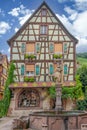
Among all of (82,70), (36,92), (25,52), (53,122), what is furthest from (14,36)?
(53,122)

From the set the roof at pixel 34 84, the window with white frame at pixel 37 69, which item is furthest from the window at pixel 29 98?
the window with white frame at pixel 37 69

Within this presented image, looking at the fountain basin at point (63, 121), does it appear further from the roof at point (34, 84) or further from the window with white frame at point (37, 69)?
the window with white frame at point (37, 69)

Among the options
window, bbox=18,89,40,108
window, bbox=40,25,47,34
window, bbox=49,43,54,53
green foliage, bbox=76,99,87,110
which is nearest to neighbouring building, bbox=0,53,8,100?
window, bbox=18,89,40,108

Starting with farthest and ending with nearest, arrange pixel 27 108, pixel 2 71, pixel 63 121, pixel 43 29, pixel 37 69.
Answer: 1. pixel 2 71
2. pixel 43 29
3. pixel 37 69
4. pixel 27 108
5. pixel 63 121

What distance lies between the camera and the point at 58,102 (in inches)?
858

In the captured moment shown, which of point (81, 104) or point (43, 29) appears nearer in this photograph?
point (81, 104)

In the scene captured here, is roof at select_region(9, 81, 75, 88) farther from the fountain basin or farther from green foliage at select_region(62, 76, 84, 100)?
the fountain basin

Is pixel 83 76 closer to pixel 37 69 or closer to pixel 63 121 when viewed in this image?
pixel 37 69

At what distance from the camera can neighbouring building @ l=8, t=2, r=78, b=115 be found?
3547cm

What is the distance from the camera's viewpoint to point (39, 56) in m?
37.0

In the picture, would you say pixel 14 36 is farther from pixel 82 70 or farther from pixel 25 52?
pixel 82 70

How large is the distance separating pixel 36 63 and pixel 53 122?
18366 millimetres

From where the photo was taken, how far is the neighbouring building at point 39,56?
3547 centimetres

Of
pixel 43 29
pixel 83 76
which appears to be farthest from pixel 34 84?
pixel 43 29
